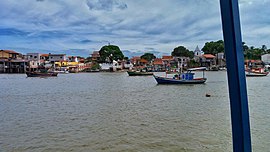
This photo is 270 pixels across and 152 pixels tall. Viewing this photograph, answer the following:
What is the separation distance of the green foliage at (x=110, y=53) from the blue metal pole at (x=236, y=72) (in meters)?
62.3

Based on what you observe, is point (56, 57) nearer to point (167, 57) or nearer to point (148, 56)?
point (148, 56)

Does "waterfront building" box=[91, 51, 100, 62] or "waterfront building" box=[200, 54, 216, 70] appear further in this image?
"waterfront building" box=[91, 51, 100, 62]

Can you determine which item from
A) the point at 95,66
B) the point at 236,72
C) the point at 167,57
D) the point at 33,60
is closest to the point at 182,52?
the point at 167,57

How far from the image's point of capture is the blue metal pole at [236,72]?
47.6 inches

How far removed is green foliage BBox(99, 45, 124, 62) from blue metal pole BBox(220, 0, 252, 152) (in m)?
62.3

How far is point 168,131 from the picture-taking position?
6023 mm

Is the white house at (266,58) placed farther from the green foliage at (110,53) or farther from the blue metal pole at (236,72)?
the blue metal pole at (236,72)

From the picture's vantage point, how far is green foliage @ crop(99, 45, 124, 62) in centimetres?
6309

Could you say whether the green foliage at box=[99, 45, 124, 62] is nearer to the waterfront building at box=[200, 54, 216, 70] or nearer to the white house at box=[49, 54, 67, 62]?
the white house at box=[49, 54, 67, 62]

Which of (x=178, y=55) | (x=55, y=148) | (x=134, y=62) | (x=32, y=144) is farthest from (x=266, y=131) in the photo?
(x=134, y=62)

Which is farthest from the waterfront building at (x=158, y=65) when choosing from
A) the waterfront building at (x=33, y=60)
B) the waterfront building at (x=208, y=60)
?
the waterfront building at (x=33, y=60)

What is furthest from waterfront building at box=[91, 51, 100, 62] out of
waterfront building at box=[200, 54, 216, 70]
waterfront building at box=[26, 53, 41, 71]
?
waterfront building at box=[200, 54, 216, 70]

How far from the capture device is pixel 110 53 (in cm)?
6353

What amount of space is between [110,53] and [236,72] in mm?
62964
